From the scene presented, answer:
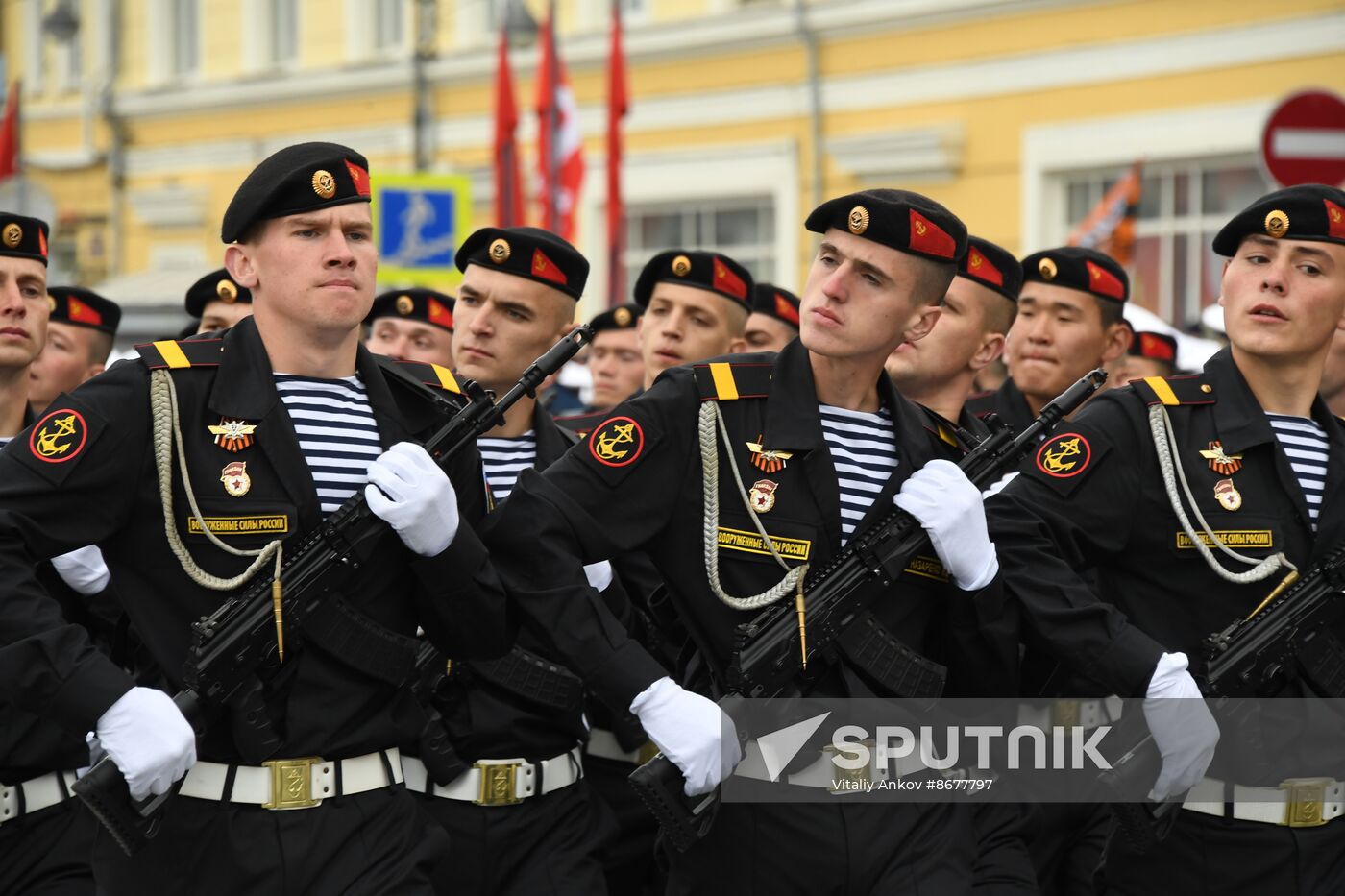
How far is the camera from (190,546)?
161 inches

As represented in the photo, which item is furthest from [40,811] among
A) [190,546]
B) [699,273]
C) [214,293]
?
[699,273]

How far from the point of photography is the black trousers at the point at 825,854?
424 cm

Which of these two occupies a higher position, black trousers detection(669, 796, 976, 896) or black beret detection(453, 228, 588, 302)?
black beret detection(453, 228, 588, 302)

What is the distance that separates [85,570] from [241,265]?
122 centimetres

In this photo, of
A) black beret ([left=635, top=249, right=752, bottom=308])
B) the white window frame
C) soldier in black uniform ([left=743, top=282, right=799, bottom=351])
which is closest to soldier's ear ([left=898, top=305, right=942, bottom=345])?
black beret ([left=635, top=249, right=752, bottom=308])

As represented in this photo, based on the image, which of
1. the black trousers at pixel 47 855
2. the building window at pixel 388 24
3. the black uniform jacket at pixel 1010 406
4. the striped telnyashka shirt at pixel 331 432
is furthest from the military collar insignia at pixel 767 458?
the building window at pixel 388 24

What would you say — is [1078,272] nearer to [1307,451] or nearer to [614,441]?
[1307,451]

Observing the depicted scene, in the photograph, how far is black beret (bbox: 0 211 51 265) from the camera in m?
5.50

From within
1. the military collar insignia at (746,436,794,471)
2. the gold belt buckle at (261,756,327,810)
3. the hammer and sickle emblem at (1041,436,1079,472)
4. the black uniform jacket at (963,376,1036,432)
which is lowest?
the gold belt buckle at (261,756,327,810)

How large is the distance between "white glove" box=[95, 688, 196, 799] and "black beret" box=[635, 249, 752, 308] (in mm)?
4022

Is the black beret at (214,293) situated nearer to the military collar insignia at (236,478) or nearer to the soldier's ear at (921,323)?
the military collar insignia at (236,478)

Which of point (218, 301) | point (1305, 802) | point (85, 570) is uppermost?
point (218, 301)

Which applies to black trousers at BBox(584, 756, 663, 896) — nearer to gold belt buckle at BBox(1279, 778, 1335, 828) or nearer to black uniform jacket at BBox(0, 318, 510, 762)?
black uniform jacket at BBox(0, 318, 510, 762)

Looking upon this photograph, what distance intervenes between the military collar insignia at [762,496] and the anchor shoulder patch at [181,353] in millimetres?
1235
